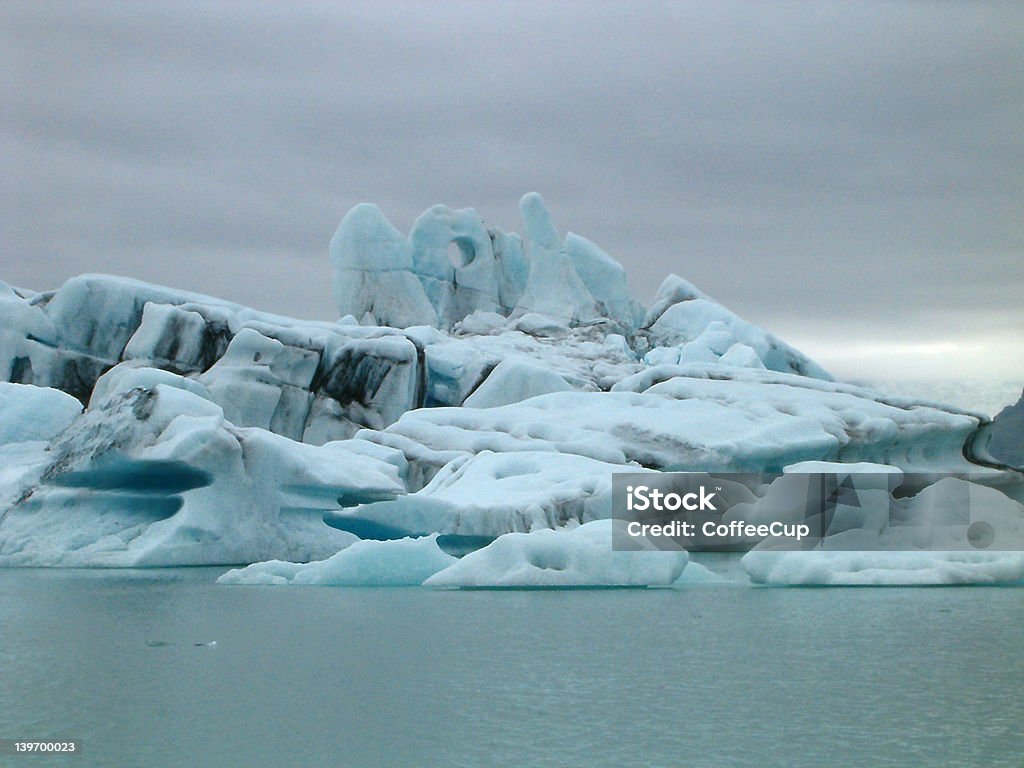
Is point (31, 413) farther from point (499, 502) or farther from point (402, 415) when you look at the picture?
point (499, 502)

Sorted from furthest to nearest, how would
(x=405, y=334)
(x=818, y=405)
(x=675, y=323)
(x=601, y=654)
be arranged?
(x=675, y=323)
(x=405, y=334)
(x=818, y=405)
(x=601, y=654)

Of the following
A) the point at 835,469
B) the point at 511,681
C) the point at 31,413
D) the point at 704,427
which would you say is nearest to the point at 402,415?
the point at 704,427

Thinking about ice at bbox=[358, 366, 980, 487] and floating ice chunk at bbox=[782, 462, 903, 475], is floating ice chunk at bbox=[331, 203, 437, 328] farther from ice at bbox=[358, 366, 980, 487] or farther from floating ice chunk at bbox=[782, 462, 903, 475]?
floating ice chunk at bbox=[782, 462, 903, 475]

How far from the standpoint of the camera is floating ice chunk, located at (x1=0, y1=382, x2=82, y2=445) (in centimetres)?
1927

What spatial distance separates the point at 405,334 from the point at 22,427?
39.0ft

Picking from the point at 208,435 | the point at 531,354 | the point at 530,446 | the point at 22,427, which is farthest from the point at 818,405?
the point at 22,427

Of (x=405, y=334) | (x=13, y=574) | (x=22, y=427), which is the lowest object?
(x=13, y=574)

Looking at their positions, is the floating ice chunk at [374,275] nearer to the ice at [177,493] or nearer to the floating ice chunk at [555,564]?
the ice at [177,493]

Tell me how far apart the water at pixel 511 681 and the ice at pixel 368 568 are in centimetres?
125

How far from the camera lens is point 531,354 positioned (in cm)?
3222

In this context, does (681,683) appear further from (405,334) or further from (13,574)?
(405,334)

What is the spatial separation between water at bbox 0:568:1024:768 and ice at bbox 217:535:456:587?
1250 mm

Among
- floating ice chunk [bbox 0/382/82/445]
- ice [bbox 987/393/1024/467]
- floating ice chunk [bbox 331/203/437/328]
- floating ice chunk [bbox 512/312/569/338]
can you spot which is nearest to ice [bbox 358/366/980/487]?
floating ice chunk [bbox 0/382/82/445]

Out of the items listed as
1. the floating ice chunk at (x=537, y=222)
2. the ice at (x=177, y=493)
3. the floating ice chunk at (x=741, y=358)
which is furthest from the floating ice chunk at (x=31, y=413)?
the floating ice chunk at (x=537, y=222)
